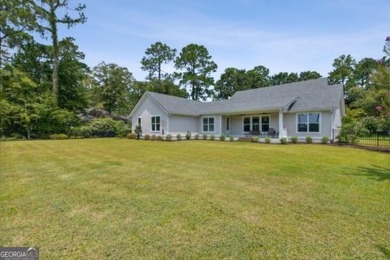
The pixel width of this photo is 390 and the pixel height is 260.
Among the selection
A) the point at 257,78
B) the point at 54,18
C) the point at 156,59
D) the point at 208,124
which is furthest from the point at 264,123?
the point at 156,59

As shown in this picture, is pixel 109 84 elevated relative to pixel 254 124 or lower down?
elevated

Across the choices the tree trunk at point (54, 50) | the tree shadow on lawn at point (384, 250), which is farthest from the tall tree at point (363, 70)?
the tree trunk at point (54, 50)

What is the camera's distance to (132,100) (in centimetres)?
3878

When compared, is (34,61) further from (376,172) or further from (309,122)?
(376,172)

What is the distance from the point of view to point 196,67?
42.3 meters

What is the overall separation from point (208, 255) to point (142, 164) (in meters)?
5.81

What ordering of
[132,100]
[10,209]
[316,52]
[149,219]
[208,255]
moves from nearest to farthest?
[208,255] → [149,219] → [10,209] → [316,52] → [132,100]

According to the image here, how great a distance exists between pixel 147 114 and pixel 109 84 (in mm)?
15029

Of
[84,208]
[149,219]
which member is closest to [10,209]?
[84,208]

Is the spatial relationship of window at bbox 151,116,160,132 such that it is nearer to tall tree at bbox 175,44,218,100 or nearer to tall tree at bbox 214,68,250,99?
tall tree at bbox 175,44,218,100

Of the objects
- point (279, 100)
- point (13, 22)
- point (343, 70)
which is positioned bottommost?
point (279, 100)

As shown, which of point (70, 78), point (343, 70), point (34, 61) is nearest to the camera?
point (34, 61)

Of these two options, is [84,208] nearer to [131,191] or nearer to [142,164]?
[131,191]

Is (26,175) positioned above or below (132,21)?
below
